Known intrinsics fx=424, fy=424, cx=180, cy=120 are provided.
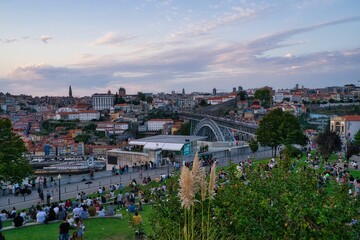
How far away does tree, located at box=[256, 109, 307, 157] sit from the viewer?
2609 cm

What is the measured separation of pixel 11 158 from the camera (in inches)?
719

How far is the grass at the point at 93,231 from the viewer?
9977 mm

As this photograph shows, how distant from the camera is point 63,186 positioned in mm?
19516

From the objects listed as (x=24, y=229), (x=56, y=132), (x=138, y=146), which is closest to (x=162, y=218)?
(x=24, y=229)

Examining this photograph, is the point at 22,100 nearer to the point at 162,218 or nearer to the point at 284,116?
the point at 284,116

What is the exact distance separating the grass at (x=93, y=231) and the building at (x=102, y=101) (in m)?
142

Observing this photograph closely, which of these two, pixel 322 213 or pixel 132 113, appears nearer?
pixel 322 213

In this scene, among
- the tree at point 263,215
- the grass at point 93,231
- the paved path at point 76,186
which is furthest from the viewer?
the paved path at point 76,186

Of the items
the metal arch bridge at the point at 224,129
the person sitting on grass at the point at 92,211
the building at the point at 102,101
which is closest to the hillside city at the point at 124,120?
the building at the point at 102,101

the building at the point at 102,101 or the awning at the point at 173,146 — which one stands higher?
the building at the point at 102,101

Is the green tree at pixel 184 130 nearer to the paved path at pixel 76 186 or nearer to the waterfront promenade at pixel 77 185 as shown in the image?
the waterfront promenade at pixel 77 185

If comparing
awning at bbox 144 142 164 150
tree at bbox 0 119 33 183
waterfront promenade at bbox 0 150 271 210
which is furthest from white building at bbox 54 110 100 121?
tree at bbox 0 119 33 183

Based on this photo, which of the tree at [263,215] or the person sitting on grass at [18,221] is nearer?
the tree at [263,215]

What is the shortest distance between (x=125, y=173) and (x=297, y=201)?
1757cm
